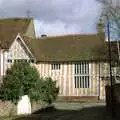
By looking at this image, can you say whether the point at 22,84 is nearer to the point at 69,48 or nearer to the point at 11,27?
the point at 69,48

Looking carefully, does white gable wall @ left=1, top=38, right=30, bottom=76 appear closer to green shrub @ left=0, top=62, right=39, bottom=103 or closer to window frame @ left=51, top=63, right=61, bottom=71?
window frame @ left=51, top=63, right=61, bottom=71

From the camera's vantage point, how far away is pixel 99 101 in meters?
63.1

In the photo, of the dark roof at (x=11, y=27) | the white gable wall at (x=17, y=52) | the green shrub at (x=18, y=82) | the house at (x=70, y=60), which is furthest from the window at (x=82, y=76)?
the green shrub at (x=18, y=82)

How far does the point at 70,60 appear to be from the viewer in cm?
6581

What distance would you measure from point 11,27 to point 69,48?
40.7 ft

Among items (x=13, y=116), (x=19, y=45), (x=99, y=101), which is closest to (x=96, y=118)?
(x=13, y=116)

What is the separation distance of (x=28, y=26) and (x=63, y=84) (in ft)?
51.1

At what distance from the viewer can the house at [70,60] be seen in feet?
213

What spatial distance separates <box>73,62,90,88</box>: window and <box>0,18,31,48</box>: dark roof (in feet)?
36.9

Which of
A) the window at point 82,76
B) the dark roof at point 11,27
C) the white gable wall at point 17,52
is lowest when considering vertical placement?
the window at point 82,76

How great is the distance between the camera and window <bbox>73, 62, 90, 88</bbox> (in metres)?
65.1

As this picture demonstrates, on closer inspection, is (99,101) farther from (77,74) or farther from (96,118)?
(96,118)

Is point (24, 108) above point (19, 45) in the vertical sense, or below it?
below

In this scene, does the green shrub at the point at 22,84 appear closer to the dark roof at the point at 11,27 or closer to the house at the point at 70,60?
the house at the point at 70,60
